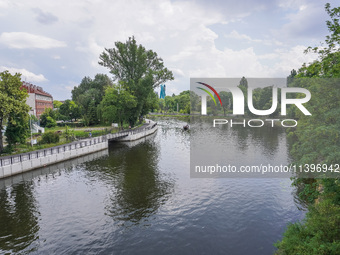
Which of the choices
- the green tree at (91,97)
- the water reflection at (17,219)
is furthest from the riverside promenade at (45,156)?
the green tree at (91,97)

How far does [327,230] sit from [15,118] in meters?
42.1

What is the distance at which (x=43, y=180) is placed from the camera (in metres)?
30.7

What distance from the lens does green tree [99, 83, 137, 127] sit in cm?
6394

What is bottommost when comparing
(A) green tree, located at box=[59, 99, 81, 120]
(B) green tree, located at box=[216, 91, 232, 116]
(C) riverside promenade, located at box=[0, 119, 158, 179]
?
(C) riverside promenade, located at box=[0, 119, 158, 179]

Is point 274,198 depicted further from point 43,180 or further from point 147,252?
point 43,180

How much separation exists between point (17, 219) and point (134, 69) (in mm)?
57486

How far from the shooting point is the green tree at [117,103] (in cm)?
6394

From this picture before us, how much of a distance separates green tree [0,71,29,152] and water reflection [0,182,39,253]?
1322cm

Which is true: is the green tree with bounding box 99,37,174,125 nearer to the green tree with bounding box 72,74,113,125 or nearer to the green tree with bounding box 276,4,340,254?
the green tree with bounding box 72,74,113,125

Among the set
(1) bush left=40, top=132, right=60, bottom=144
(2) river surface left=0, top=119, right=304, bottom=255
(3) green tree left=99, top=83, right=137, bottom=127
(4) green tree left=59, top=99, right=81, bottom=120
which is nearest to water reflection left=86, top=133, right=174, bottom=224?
(2) river surface left=0, top=119, right=304, bottom=255

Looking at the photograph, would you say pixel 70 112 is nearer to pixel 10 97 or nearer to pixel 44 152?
pixel 10 97

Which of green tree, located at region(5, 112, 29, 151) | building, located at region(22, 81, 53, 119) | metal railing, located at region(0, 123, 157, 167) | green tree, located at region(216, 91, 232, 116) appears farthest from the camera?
green tree, located at region(216, 91, 232, 116)

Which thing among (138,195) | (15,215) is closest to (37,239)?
(15,215)

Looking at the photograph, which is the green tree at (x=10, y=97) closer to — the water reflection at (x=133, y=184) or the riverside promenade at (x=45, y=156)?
the riverside promenade at (x=45, y=156)
